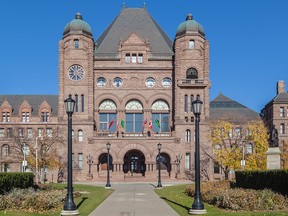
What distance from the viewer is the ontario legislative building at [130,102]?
2731 inches

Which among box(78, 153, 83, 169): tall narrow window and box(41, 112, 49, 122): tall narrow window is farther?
box(41, 112, 49, 122): tall narrow window

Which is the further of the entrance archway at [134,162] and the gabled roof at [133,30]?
the gabled roof at [133,30]

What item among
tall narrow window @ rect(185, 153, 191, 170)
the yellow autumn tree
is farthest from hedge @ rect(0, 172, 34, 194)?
tall narrow window @ rect(185, 153, 191, 170)

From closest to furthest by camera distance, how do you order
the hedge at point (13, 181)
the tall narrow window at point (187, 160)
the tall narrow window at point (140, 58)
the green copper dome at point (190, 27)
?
the hedge at point (13, 181) < the tall narrow window at point (187, 160) < the green copper dome at point (190, 27) < the tall narrow window at point (140, 58)

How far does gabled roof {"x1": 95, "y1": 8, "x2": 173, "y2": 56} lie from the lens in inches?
3004

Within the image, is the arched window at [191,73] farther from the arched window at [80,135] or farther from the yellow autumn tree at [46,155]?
→ the yellow autumn tree at [46,155]

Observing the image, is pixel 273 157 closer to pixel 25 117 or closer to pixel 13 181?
pixel 13 181

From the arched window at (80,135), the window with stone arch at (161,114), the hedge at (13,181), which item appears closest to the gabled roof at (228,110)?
the window with stone arch at (161,114)

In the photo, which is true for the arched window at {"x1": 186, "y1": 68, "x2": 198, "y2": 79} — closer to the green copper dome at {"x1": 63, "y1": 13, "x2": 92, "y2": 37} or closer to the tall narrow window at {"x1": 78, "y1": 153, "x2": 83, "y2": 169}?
the green copper dome at {"x1": 63, "y1": 13, "x2": 92, "y2": 37}

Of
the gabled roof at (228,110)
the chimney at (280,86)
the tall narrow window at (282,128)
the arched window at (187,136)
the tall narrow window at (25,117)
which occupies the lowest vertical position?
the arched window at (187,136)

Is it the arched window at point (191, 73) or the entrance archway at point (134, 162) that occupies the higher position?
the arched window at point (191, 73)

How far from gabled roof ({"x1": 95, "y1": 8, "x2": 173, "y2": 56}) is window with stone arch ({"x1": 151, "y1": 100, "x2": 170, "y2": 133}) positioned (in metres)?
8.20

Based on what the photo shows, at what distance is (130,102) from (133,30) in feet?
45.8

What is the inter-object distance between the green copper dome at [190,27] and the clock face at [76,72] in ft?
53.1
